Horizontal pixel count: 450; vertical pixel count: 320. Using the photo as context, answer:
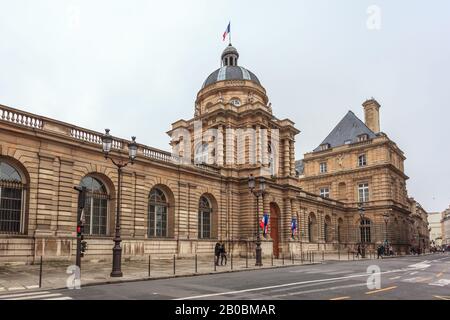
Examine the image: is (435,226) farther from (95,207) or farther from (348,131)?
(95,207)

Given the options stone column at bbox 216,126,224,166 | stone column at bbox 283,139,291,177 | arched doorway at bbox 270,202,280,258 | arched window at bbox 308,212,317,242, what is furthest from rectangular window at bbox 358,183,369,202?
stone column at bbox 216,126,224,166

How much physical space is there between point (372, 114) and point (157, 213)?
4801cm

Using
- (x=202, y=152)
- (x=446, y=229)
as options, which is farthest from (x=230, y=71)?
(x=446, y=229)

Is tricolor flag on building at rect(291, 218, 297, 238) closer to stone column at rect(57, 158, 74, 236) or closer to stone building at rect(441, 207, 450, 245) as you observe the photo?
stone column at rect(57, 158, 74, 236)

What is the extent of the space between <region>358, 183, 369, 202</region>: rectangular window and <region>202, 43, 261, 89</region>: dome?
980 inches

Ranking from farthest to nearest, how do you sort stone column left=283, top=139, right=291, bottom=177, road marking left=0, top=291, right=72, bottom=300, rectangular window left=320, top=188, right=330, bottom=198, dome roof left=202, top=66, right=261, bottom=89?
rectangular window left=320, top=188, right=330, bottom=198, dome roof left=202, top=66, right=261, bottom=89, stone column left=283, top=139, right=291, bottom=177, road marking left=0, top=291, right=72, bottom=300

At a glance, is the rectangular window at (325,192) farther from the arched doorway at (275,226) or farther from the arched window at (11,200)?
the arched window at (11,200)

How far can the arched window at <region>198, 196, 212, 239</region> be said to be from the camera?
1328 inches

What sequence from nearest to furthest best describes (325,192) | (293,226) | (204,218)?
(204,218), (293,226), (325,192)

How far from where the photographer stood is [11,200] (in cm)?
2144

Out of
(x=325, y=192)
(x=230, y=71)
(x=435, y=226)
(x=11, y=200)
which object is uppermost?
(x=230, y=71)

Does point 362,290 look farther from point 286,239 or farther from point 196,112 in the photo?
point 196,112
